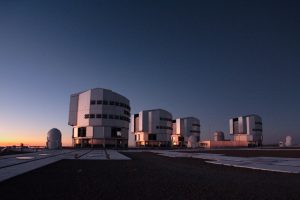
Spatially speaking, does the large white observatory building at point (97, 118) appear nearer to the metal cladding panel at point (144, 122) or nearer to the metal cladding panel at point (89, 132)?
→ the metal cladding panel at point (89, 132)

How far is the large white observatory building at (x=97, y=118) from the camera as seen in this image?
8619 centimetres

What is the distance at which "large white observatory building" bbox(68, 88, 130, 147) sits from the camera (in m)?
86.2

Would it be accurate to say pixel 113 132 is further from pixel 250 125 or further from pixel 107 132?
pixel 250 125

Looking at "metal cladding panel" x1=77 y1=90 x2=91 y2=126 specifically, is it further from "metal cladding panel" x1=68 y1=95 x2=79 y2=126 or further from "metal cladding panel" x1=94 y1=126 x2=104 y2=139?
"metal cladding panel" x1=94 y1=126 x2=104 y2=139

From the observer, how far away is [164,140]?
125 metres

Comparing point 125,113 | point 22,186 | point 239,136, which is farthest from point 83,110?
point 239,136

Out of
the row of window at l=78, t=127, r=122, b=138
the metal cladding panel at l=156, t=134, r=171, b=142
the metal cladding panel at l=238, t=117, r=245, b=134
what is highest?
the metal cladding panel at l=238, t=117, r=245, b=134

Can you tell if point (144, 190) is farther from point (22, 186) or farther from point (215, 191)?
point (22, 186)

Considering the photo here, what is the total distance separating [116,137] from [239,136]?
80931 mm

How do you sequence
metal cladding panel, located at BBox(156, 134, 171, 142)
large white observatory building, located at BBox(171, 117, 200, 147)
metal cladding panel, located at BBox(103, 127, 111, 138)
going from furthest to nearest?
Result: large white observatory building, located at BBox(171, 117, 200, 147) < metal cladding panel, located at BBox(156, 134, 171, 142) < metal cladding panel, located at BBox(103, 127, 111, 138)

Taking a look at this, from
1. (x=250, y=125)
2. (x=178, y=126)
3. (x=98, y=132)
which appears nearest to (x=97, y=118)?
(x=98, y=132)

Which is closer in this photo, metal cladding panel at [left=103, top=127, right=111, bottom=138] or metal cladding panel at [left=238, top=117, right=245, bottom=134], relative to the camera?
metal cladding panel at [left=103, top=127, right=111, bottom=138]

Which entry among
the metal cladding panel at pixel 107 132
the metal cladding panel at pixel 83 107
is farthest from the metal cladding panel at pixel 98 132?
the metal cladding panel at pixel 83 107

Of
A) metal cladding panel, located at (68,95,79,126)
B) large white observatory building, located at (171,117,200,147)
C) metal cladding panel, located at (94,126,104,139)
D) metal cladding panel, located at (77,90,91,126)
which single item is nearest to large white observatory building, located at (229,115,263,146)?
large white observatory building, located at (171,117,200,147)
